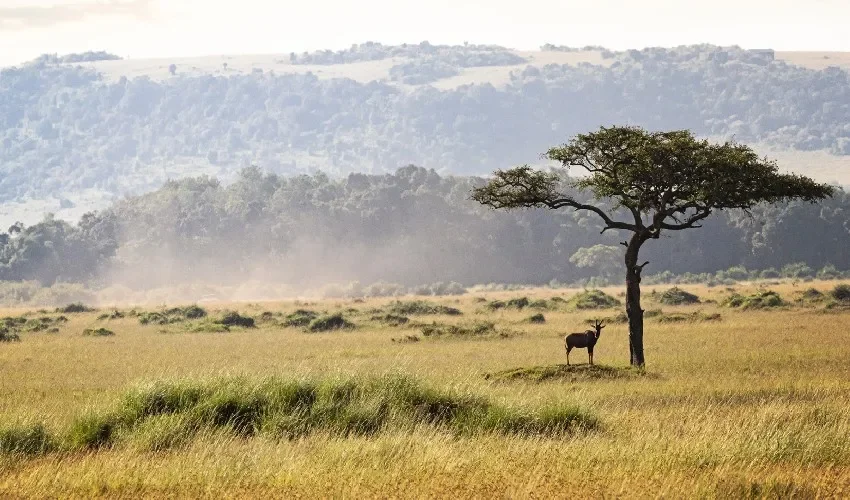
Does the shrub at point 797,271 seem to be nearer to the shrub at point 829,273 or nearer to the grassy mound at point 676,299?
the shrub at point 829,273

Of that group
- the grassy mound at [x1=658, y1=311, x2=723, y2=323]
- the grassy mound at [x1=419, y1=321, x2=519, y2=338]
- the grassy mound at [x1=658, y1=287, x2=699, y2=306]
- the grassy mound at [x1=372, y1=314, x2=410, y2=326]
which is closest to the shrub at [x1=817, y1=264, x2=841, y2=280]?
the grassy mound at [x1=658, y1=287, x2=699, y2=306]

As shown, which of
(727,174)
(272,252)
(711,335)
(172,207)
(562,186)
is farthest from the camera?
(172,207)

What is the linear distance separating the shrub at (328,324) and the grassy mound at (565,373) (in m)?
26.7

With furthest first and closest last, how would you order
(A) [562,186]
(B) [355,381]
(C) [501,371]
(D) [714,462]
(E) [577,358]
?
(A) [562,186], (E) [577,358], (C) [501,371], (B) [355,381], (D) [714,462]

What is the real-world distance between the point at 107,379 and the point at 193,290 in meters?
126

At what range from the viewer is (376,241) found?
157500 mm

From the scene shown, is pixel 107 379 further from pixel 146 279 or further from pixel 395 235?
pixel 146 279

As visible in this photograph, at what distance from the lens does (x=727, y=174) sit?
3341cm

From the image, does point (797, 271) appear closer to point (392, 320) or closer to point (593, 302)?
point (593, 302)

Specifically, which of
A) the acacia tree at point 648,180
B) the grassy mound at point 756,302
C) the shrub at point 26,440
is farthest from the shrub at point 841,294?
the shrub at point 26,440

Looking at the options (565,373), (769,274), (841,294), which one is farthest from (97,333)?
(769,274)

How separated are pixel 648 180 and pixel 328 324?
2691 centimetres

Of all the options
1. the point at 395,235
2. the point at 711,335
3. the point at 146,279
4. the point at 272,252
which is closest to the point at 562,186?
the point at 395,235

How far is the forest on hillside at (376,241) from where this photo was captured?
132500 mm
